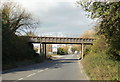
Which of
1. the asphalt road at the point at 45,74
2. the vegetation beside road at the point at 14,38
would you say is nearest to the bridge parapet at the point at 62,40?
the vegetation beside road at the point at 14,38

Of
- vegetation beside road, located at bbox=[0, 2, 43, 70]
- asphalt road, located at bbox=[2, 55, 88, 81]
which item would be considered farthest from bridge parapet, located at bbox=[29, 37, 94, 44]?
asphalt road, located at bbox=[2, 55, 88, 81]

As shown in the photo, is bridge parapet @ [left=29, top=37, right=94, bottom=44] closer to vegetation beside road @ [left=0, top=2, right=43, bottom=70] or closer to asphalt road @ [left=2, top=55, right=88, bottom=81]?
vegetation beside road @ [left=0, top=2, right=43, bottom=70]

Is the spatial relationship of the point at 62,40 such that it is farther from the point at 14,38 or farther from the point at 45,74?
the point at 45,74

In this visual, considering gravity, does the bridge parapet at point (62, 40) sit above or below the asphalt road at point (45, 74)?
above

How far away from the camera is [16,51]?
44.2 meters

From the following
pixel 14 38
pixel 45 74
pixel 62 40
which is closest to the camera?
pixel 45 74

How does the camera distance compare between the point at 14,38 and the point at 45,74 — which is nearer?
the point at 45,74

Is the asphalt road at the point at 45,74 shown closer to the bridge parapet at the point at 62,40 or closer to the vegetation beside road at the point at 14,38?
the vegetation beside road at the point at 14,38

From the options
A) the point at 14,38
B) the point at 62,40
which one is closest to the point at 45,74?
the point at 14,38

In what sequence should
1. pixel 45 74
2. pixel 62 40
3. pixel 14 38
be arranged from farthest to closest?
pixel 62 40
pixel 14 38
pixel 45 74

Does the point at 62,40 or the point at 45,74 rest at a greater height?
the point at 62,40

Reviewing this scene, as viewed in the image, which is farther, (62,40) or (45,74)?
(62,40)

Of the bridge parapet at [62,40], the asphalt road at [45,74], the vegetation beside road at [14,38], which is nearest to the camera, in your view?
the asphalt road at [45,74]

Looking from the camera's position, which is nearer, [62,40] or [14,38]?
[14,38]
